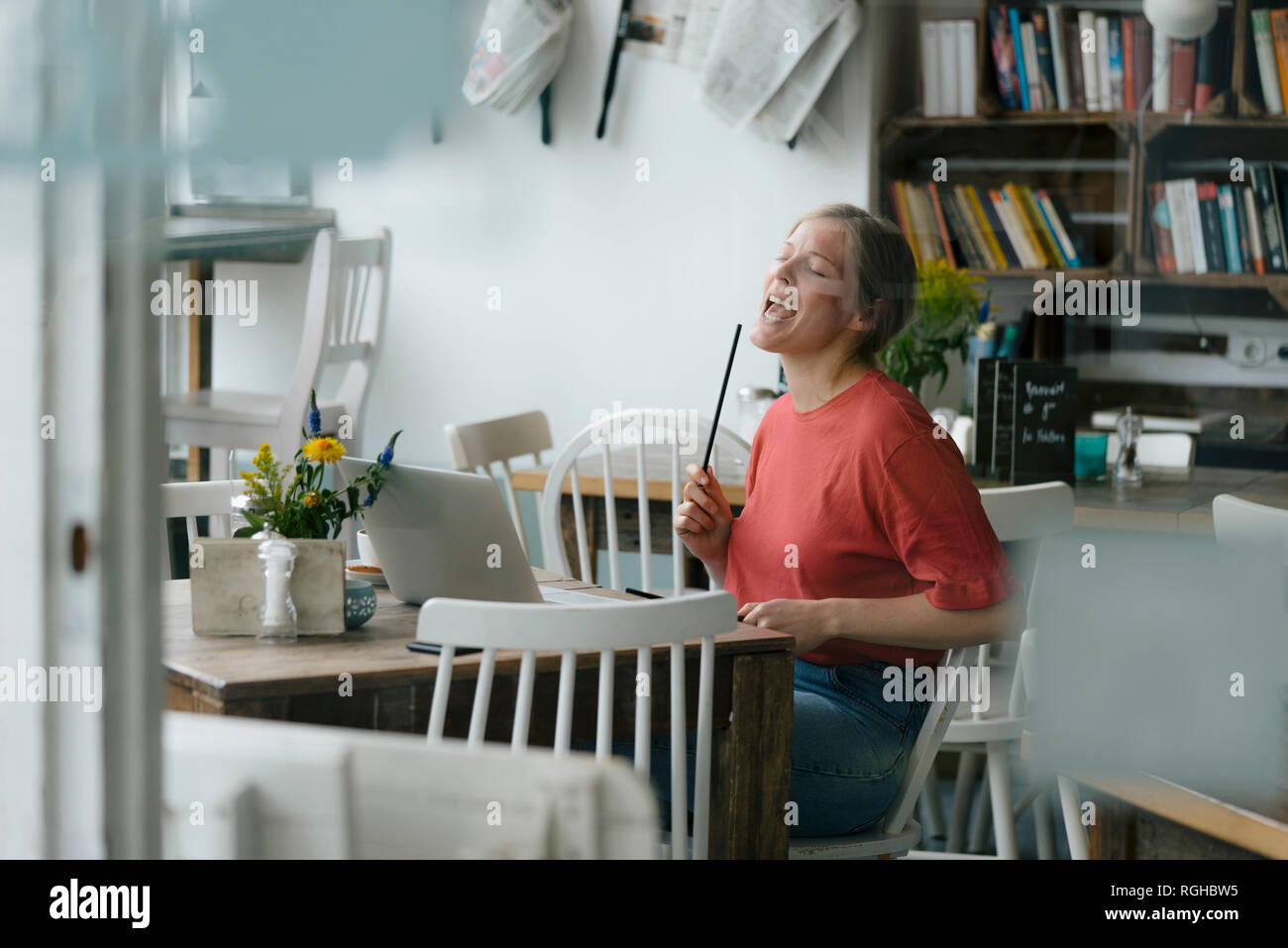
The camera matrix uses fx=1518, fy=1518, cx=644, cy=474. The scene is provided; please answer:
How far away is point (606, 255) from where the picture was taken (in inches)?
162

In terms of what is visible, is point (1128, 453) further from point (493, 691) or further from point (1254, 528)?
point (493, 691)

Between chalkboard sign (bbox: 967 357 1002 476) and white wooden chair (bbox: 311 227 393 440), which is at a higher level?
white wooden chair (bbox: 311 227 393 440)

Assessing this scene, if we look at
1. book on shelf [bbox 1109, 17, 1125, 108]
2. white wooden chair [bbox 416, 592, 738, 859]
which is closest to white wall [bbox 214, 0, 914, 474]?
book on shelf [bbox 1109, 17, 1125, 108]

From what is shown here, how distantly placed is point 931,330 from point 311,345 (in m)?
1.34

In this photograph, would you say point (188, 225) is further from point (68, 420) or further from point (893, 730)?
point (68, 420)

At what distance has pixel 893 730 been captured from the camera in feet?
5.62

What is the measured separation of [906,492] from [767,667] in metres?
0.30

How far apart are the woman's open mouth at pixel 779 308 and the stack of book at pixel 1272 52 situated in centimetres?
203

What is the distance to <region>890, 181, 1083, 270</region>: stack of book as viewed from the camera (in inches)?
142

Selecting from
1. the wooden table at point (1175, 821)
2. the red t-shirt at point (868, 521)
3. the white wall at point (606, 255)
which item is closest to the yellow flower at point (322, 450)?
the red t-shirt at point (868, 521)

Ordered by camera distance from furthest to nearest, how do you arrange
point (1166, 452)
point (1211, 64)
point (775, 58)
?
point (775, 58)
point (1211, 64)
point (1166, 452)

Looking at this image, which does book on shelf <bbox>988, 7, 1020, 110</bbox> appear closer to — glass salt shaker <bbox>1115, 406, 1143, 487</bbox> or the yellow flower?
glass salt shaker <bbox>1115, 406, 1143, 487</bbox>

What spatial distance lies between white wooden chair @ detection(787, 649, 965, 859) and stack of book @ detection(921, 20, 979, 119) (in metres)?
2.16

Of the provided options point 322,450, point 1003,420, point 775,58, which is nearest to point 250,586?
point 322,450
